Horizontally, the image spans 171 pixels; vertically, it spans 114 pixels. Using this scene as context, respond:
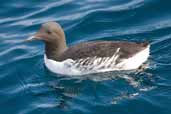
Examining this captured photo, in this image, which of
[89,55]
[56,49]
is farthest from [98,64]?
[56,49]

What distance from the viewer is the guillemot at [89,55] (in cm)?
1191

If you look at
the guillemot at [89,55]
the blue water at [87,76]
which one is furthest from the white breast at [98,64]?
the blue water at [87,76]

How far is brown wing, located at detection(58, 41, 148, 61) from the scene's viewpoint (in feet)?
39.0

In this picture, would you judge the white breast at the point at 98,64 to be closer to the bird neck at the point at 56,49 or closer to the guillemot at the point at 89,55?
the guillemot at the point at 89,55

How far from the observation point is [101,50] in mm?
11898

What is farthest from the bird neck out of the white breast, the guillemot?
the white breast

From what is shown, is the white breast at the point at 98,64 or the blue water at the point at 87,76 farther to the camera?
the white breast at the point at 98,64

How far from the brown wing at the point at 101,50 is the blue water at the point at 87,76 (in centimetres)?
43

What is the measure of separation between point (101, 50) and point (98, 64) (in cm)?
31

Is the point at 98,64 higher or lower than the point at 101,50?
lower

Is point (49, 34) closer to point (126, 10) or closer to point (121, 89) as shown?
point (121, 89)

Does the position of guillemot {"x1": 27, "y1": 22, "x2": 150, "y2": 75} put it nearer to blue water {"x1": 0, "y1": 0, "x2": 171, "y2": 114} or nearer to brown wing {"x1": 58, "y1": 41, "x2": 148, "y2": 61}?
brown wing {"x1": 58, "y1": 41, "x2": 148, "y2": 61}

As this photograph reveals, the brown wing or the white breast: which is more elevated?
the brown wing

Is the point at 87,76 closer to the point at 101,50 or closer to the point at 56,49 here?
the point at 101,50
